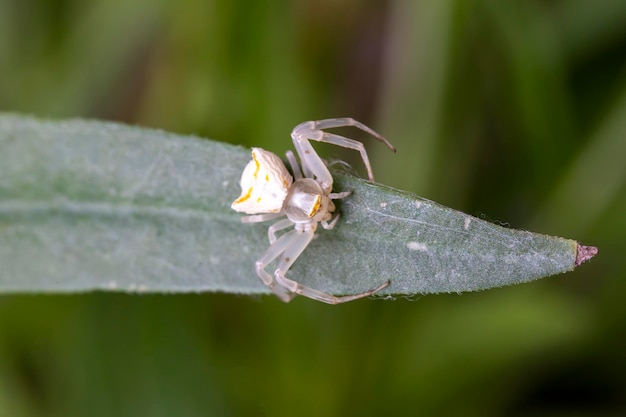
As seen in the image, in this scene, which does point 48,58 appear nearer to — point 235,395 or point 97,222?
point 97,222

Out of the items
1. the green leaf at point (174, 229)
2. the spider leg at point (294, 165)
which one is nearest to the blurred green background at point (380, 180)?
the green leaf at point (174, 229)

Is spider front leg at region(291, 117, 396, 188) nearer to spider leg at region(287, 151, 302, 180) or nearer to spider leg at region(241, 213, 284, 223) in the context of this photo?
spider leg at region(287, 151, 302, 180)

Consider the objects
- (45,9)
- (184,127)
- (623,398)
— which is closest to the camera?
(623,398)

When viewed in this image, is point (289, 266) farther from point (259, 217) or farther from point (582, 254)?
point (582, 254)

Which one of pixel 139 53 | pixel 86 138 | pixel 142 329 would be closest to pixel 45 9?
pixel 139 53

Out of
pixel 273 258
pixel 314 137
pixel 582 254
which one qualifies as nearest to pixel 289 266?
pixel 273 258

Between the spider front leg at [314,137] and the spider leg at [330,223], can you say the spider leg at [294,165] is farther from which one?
the spider leg at [330,223]
